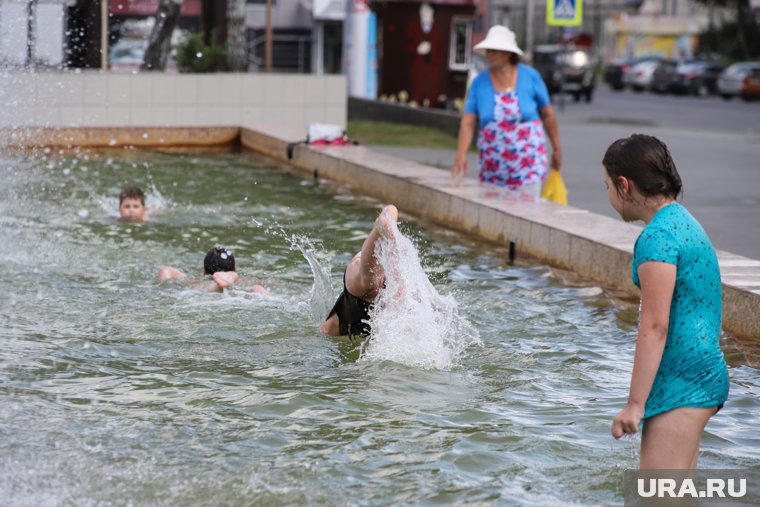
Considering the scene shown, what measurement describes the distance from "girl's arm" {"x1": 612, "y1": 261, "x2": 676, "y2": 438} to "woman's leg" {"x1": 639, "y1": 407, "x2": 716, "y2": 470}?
154 millimetres

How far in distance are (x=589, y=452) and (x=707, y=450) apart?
568 millimetres

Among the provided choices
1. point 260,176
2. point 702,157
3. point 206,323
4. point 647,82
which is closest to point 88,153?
point 260,176

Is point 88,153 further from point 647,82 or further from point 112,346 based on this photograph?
point 647,82

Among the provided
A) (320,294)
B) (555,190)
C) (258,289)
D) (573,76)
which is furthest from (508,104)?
(573,76)

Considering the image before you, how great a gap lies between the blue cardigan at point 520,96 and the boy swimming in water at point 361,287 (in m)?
3.30

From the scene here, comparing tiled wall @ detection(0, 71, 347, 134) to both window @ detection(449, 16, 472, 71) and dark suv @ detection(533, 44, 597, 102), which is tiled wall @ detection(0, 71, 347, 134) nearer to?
window @ detection(449, 16, 472, 71)

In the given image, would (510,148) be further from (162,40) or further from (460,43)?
(460,43)

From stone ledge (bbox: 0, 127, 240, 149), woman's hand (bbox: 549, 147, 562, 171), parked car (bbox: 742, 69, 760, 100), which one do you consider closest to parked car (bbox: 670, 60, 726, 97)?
parked car (bbox: 742, 69, 760, 100)

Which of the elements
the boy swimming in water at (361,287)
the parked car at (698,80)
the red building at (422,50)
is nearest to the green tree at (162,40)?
the red building at (422,50)

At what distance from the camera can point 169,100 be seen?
2069 cm

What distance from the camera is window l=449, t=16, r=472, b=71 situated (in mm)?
29797

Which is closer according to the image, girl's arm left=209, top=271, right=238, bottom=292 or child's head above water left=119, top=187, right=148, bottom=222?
girl's arm left=209, top=271, right=238, bottom=292

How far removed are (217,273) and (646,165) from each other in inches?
210

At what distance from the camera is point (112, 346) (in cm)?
774
